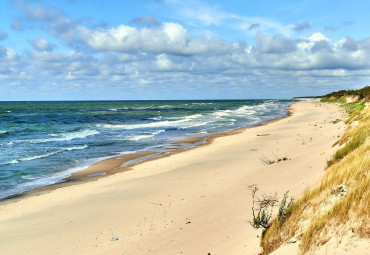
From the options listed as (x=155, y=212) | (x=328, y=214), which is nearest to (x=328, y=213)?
(x=328, y=214)

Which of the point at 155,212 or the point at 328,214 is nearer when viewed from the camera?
the point at 328,214

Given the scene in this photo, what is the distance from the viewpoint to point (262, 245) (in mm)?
5574

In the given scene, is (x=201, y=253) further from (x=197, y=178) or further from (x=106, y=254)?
(x=197, y=178)

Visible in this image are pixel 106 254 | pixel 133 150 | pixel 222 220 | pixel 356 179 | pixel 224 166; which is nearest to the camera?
pixel 356 179

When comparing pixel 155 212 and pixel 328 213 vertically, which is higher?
pixel 328 213

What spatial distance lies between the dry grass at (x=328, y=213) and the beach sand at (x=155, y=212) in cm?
72

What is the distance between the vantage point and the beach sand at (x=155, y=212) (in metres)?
6.88

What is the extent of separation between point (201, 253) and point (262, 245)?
4.42 ft

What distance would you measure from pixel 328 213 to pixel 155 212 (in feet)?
17.6

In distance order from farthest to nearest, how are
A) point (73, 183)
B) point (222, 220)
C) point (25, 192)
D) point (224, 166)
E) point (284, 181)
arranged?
1. point (224, 166)
2. point (73, 183)
3. point (25, 192)
4. point (284, 181)
5. point (222, 220)

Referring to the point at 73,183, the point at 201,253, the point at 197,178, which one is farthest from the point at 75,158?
the point at 201,253

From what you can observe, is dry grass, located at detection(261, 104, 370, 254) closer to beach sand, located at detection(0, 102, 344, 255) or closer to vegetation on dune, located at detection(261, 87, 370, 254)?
vegetation on dune, located at detection(261, 87, 370, 254)

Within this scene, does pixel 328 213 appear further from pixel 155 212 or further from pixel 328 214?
pixel 155 212

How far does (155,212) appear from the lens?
8.90 metres
